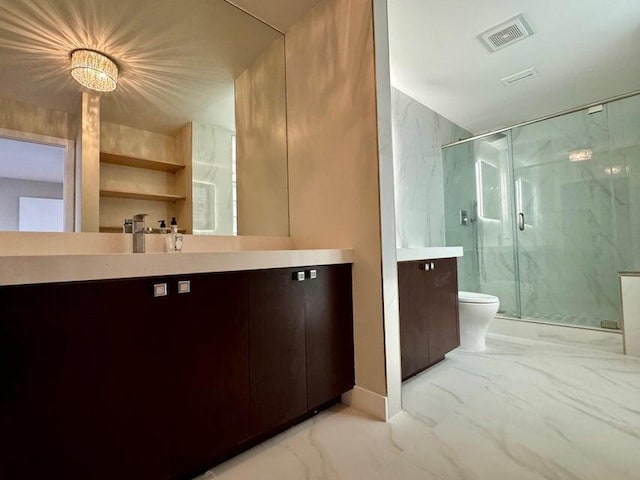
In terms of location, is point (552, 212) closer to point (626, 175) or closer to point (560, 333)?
point (626, 175)

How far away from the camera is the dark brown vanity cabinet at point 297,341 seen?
48.3 inches

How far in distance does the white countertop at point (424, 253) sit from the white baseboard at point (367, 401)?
0.73m

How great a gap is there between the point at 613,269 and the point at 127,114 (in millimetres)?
4051

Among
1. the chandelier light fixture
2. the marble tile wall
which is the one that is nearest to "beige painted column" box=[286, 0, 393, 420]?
the chandelier light fixture

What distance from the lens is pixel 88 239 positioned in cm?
125

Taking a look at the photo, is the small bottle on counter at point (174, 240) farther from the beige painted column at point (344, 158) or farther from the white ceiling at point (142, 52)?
the beige painted column at point (344, 158)

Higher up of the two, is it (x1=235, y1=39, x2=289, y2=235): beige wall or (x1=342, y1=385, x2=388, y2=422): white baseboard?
(x1=235, y1=39, x2=289, y2=235): beige wall

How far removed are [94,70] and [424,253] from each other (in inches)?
77.4

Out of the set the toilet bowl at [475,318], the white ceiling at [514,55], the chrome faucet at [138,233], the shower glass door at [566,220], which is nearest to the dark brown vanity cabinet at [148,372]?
the chrome faucet at [138,233]

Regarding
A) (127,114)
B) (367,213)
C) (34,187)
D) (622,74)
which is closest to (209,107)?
(127,114)

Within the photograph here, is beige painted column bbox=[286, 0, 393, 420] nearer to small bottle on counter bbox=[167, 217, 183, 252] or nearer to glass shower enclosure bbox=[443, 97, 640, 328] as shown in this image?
small bottle on counter bbox=[167, 217, 183, 252]

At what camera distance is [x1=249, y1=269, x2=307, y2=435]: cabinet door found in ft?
3.98

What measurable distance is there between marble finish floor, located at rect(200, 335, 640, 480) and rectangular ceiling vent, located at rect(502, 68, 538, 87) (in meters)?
2.27

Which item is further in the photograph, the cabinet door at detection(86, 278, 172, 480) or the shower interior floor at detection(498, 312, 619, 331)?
the shower interior floor at detection(498, 312, 619, 331)
